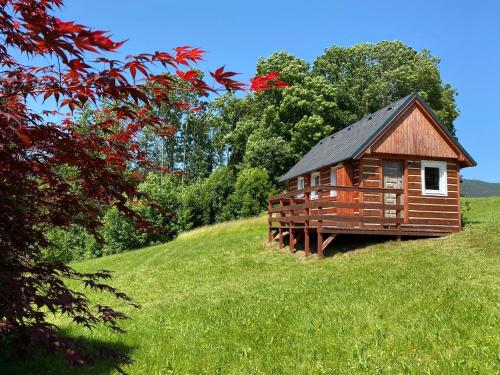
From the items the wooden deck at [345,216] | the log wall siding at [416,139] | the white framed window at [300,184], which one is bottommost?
the wooden deck at [345,216]

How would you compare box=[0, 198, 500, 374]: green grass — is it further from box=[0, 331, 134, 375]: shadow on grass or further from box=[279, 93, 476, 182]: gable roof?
box=[279, 93, 476, 182]: gable roof

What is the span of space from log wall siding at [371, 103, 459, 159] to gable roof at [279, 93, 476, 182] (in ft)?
0.92

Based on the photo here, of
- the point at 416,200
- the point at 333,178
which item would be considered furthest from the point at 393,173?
the point at 333,178

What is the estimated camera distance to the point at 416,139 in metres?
18.2

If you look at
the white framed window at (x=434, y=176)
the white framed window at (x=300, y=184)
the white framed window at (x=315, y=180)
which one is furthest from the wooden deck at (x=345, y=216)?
the white framed window at (x=300, y=184)

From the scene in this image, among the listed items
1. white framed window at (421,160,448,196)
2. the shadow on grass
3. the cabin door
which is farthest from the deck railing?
the shadow on grass

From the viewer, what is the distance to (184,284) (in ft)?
43.1

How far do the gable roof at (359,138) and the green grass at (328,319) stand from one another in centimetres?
503

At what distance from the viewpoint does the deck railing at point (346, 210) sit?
1532cm

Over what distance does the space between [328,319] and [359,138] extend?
1289 cm

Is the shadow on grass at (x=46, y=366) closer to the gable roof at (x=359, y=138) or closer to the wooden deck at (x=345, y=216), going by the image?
the wooden deck at (x=345, y=216)

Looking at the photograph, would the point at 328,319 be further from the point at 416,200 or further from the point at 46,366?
the point at 416,200

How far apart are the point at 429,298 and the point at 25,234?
6452 millimetres

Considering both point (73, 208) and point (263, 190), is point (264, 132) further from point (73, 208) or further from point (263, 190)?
point (73, 208)
